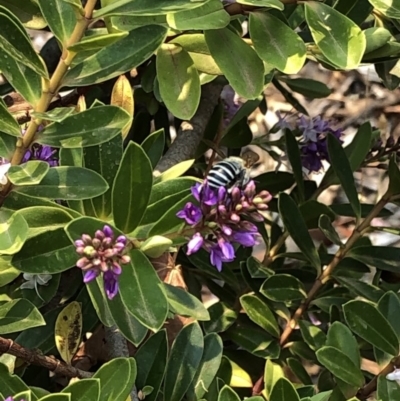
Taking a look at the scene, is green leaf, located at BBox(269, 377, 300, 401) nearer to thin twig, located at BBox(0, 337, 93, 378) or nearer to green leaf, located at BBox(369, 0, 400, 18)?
thin twig, located at BBox(0, 337, 93, 378)

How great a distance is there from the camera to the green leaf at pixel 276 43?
820 millimetres

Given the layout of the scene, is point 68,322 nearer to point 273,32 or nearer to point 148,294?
point 148,294

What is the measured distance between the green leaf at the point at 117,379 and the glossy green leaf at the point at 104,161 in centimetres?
17

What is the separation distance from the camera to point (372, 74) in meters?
2.79

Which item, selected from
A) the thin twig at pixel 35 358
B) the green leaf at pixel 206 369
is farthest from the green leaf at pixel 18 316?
the green leaf at pixel 206 369

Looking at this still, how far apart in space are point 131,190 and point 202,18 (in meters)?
0.20

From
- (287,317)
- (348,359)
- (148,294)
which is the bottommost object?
(287,317)

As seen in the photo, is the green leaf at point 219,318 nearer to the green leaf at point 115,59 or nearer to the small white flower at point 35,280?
the small white flower at point 35,280

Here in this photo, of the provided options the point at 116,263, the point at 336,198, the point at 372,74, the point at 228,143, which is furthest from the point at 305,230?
the point at 372,74

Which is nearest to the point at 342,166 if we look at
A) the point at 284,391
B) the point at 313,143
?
the point at 313,143

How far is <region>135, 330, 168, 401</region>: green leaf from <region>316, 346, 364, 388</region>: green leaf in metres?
0.20

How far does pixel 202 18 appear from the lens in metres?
0.76

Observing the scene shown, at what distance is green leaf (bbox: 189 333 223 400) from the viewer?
0.95 m

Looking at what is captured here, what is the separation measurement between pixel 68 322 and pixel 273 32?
0.46 m
